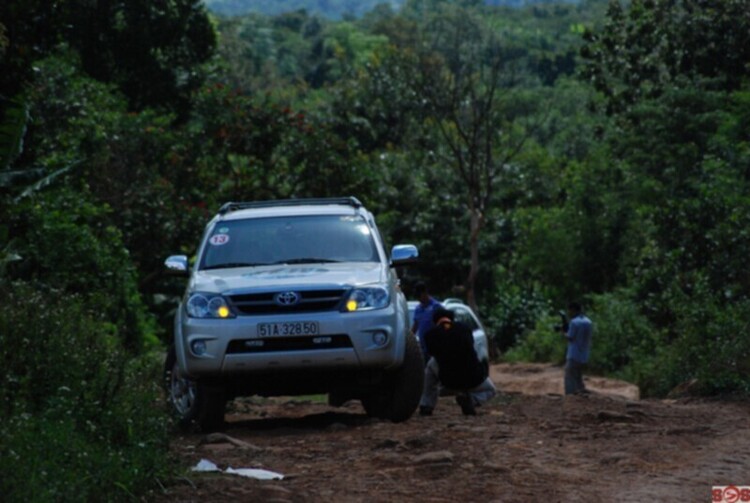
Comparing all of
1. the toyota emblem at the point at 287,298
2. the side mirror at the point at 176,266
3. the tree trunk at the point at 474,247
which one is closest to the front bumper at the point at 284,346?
the toyota emblem at the point at 287,298

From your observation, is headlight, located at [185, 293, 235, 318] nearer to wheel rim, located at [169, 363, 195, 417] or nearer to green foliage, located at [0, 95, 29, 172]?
wheel rim, located at [169, 363, 195, 417]

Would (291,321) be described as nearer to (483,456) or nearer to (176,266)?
(176,266)

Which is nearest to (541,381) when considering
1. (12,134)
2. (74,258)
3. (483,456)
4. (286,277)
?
(74,258)

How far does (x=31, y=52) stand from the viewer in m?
17.5

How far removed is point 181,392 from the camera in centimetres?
1381

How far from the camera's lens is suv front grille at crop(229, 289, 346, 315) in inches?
507

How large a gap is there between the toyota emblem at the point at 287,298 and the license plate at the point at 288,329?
0.19 meters

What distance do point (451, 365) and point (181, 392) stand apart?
122 inches

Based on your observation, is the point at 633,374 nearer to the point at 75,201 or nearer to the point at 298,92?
the point at 75,201

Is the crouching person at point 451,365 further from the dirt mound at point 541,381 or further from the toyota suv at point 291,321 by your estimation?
the dirt mound at point 541,381

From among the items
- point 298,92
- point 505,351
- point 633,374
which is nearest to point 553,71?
point 298,92

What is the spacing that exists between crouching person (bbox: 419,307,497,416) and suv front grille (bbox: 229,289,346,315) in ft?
9.53

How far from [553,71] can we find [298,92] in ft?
68.5

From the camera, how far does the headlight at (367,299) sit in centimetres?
1297
